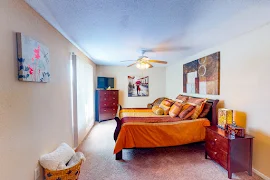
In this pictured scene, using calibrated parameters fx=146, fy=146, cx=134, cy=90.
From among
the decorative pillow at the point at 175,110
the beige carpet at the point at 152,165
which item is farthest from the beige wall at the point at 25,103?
the decorative pillow at the point at 175,110

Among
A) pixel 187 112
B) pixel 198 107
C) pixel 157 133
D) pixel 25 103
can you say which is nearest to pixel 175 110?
pixel 187 112

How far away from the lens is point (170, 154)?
3004mm

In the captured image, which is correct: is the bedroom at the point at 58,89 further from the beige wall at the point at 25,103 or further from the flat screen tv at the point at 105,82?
the flat screen tv at the point at 105,82

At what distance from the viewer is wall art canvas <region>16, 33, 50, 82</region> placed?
145 cm

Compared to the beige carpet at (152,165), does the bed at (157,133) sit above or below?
above

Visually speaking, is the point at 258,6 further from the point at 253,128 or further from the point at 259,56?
the point at 253,128

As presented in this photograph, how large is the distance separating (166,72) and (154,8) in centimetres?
497

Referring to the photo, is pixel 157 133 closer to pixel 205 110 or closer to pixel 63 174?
pixel 205 110

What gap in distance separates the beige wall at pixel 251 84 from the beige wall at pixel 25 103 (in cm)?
316

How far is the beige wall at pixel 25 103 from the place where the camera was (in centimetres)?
129

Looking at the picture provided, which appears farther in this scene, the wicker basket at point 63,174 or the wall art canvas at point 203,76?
the wall art canvas at point 203,76

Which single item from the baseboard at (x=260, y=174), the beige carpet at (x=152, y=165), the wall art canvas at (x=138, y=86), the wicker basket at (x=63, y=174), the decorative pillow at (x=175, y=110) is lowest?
the beige carpet at (x=152, y=165)

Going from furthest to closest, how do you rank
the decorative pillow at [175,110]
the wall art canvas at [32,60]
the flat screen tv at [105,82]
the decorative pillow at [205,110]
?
the flat screen tv at [105,82], the decorative pillow at [175,110], the decorative pillow at [205,110], the wall art canvas at [32,60]

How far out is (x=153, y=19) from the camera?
77.7 inches
